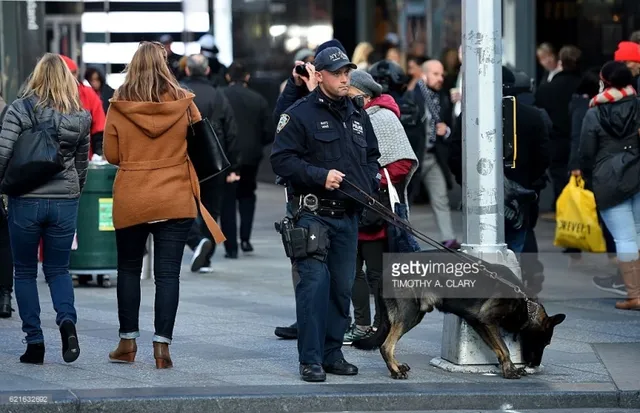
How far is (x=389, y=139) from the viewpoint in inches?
337

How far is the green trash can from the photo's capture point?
1133 centimetres

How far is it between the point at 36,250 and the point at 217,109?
182 inches

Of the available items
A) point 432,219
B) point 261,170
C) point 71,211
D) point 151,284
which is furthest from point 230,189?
point 261,170

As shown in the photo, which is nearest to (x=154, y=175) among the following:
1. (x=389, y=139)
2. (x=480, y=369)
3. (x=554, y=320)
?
(x=389, y=139)

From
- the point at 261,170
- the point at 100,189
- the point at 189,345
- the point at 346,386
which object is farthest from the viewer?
the point at 261,170

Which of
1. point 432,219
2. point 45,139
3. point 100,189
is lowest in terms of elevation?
point 432,219

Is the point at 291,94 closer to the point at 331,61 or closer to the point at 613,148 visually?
the point at 331,61

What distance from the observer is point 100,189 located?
11.4 metres

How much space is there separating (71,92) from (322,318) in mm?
2014

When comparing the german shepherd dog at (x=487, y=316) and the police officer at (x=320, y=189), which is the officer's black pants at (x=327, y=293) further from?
the german shepherd dog at (x=487, y=316)

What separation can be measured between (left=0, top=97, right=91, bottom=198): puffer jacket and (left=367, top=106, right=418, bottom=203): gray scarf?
179 cm

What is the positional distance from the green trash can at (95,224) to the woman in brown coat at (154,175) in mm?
3545

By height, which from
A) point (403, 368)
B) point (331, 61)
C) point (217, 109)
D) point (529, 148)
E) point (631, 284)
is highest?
point (331, 61)

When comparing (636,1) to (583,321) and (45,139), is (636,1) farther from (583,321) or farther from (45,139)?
(45,139)
